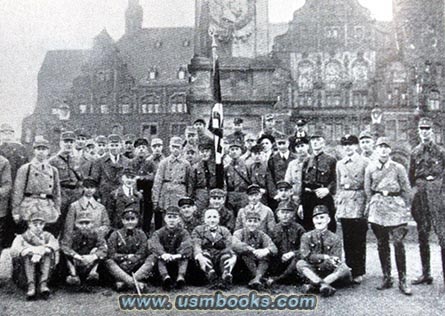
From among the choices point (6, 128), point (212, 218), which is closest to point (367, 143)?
point (212, 218)

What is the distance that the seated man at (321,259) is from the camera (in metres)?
5.09

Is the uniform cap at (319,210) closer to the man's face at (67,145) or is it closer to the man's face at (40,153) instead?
the man's face at (40,153)

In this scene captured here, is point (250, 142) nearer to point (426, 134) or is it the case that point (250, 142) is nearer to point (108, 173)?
point (108, 173)

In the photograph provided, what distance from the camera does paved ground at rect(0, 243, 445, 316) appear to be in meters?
4.62

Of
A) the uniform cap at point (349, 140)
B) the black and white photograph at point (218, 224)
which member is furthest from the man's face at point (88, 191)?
the uniform cap at point (349, 140)

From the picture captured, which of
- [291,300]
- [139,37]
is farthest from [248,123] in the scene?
[139,37]

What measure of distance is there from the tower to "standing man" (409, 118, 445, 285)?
3164 cm

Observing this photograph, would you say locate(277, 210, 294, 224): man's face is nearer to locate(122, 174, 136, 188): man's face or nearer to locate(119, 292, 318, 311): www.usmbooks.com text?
locate(119, 292, 318, 311): www.usmbooks.com text

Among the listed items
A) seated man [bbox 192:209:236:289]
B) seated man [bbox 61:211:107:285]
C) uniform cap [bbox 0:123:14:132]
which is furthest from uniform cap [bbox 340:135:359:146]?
uniform cap [bbox 0:123:14:132]

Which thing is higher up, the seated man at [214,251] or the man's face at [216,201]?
the man's face at [216,201]

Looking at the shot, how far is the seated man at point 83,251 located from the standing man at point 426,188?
120 inches

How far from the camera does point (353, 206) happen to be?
5.71m

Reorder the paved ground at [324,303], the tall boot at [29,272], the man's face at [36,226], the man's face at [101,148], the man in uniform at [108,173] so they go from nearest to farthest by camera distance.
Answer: the paved ground at [324,303] < the tall boot at [29,272] < the man's face at [36,226] < the man in uniform at [108,173] < the man's face at [101,148]

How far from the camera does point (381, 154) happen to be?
5.54 meters
